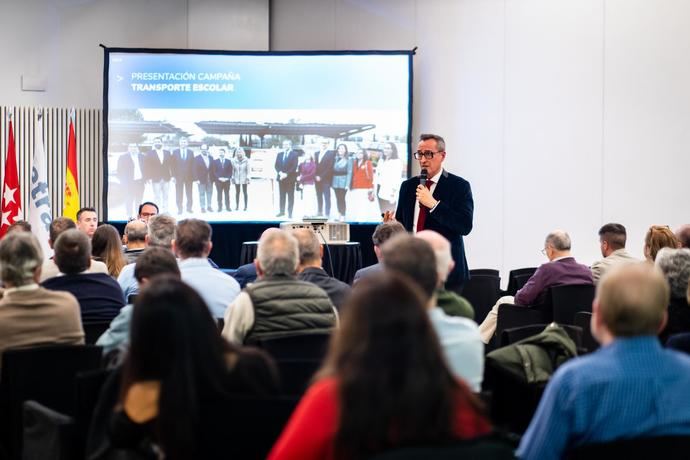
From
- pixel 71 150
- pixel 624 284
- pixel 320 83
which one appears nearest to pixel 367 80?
pixel 320 83

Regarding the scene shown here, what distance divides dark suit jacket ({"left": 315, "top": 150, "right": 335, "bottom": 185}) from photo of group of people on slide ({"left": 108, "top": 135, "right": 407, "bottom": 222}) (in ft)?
0.04

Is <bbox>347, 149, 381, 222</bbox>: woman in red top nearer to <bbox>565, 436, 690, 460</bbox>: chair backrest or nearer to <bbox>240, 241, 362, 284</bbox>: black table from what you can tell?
<bbox>240, 241, 362, 284</bbox>: black table

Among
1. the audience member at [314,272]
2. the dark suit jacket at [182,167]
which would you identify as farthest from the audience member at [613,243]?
the dark suit jacket at [182,167]

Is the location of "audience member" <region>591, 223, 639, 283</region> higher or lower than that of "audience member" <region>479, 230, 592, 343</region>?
higher

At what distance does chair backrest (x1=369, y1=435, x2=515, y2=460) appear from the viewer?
1.65m

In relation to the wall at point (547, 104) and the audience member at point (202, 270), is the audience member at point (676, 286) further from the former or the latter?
the wall at point (547, 104)

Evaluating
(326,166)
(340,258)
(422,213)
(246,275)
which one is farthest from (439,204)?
(326,166)

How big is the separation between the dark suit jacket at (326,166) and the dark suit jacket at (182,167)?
1.40m

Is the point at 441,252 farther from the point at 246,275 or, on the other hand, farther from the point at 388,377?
the point at 246,275

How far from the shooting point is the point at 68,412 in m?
3.61

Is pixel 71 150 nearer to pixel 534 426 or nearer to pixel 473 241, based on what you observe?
pixel 473 241

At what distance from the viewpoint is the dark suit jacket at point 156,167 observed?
10.8m

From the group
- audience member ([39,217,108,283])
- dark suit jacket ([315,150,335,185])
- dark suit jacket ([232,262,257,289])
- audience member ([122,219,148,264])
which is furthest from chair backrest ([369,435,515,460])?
dark suit jacket ([315,150,335,185])

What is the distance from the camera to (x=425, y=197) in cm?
598
